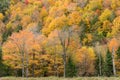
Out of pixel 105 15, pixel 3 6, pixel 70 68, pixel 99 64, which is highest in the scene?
pixel 3 6

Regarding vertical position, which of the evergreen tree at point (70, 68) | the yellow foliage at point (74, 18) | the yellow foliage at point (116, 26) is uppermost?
the yellow foliage at point (74, 18)

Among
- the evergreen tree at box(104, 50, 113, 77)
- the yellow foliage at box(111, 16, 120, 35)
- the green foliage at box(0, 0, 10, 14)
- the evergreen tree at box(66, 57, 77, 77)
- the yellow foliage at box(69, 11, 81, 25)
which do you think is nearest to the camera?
the evergreen tree at box(66, 57, 77, 77)

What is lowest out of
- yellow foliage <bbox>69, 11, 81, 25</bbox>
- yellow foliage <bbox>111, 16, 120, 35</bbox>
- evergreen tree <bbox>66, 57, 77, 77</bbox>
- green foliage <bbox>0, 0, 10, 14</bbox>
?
evergreen tree <bbox>66, 57, 77, 77</bbox>

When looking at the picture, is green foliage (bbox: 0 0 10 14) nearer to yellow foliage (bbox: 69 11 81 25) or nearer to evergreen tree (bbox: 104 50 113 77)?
yellow foliage (bbox: 69 11 81 25)

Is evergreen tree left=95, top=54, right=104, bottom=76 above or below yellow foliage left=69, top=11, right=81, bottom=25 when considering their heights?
below

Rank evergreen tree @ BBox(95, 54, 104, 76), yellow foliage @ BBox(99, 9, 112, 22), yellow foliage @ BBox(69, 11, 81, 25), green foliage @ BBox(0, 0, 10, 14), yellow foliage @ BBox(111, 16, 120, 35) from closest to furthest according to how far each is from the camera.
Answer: evergreen tree @ BBox(95, 54, 104, 76), yellow foliage @ BBox(111, 16, 120, 35), yellow foliage @ BBox(99, 9, 112, 22), yellow foliage @ BBox(69, 11, 81, 25), green foliage @ BBox(0, 0, 10, 14)

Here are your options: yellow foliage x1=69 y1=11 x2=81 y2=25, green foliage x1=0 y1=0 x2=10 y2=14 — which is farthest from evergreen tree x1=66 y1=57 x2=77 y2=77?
green foliage x1=0 y1=0 x2=10 y2=14

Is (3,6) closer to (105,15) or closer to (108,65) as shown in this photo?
(105,15)

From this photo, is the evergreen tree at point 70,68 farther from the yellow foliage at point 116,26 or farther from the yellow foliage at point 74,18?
the yellow foliage at point 74,18

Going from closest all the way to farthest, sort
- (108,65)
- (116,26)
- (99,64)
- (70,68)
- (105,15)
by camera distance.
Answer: (70,68)
(108,65)
(99,64)
(116,26)
(105,15)

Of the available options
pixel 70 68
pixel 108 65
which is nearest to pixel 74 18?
pixel 108 65

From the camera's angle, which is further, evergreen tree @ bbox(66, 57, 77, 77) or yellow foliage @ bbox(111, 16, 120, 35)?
yellow foliage @ bbox(111, 16, 120, 35)

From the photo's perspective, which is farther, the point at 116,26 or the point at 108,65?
the point at 116,26

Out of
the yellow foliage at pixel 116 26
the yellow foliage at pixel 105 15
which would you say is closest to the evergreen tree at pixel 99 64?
the yellow foliage at pixel 116 26
